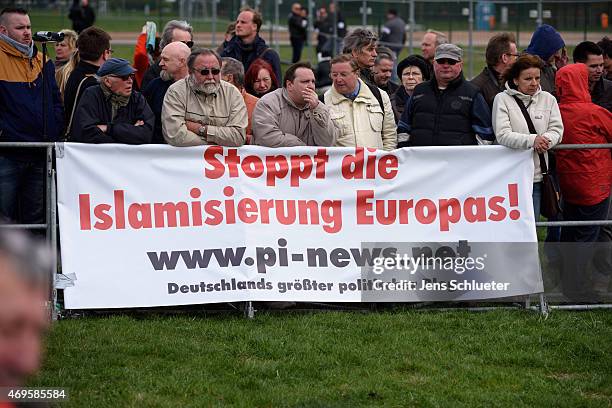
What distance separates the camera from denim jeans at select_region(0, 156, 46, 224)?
27.0ft

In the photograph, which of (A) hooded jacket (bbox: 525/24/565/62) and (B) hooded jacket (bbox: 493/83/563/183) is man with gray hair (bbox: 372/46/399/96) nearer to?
(A) hooded jacket (bbox: 525/24/565/62)

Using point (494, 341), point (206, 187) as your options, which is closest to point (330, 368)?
point (494, 341)

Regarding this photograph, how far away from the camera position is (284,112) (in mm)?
8555

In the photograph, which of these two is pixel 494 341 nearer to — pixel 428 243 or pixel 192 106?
pixel 428 243

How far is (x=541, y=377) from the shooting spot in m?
6.77

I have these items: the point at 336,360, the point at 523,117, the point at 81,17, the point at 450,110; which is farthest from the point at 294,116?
the point at 81,17

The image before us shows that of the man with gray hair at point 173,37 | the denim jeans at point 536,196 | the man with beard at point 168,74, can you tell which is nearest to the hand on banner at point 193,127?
the man with beard at point 168,74

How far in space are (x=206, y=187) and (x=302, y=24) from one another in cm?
2294

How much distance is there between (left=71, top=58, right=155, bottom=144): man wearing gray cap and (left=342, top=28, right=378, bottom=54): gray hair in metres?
2.38

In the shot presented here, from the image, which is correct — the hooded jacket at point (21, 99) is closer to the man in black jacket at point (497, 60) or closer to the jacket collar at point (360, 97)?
the jacket collar at point (360, 97)

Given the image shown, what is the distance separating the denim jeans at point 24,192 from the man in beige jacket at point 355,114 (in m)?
2.46

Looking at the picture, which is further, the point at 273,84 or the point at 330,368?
the point at 273,84

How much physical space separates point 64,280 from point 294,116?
89.3 inches

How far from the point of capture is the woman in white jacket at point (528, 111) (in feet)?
27.8
